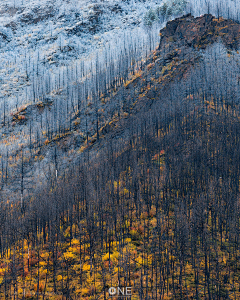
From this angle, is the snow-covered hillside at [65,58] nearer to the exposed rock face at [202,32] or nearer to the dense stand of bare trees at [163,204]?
the exposed rock face at [202,32]

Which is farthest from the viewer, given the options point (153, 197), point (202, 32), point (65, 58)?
point (65, 58)

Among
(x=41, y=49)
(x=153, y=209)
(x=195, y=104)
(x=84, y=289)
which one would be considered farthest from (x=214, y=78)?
(x=41, y=49)

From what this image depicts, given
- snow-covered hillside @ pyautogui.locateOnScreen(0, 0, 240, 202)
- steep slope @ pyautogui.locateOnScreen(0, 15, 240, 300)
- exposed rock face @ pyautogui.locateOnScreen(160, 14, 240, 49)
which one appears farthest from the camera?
exposed rock face @ pyautogui.locateOnScreen(160, 14, 240, 49)

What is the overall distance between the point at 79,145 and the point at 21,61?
9707cm

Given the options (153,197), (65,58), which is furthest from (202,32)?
(153,197)

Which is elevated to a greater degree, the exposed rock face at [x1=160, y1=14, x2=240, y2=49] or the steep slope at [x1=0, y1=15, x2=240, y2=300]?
the exposed rock face at [x1=160, y1=14, x2=240, y2=49]

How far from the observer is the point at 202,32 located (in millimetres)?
100875

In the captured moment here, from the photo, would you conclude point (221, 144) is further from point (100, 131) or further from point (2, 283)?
point (2, 283)

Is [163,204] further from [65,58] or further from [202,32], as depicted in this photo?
[65,58]

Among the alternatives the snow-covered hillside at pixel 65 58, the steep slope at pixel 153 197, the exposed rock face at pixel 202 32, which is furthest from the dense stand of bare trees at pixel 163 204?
the snow-covered hillside at pixel 65 58

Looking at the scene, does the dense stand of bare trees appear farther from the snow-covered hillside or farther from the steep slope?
the snow-covered hillside

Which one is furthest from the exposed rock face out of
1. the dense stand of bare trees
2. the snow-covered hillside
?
the snow-covered hillside

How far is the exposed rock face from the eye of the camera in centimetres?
9800

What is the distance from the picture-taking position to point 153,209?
4253 cm
